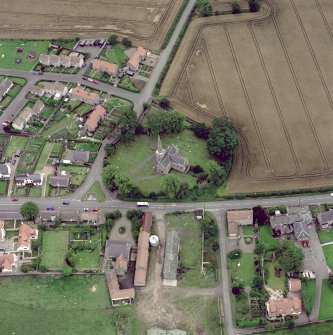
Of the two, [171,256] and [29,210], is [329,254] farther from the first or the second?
[29,210]

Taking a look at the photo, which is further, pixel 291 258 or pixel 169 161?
pixel 169 161

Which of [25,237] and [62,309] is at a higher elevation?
[25,237]

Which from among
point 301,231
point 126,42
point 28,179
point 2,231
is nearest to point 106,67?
point 126,42

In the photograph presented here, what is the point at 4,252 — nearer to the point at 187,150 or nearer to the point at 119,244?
the point at 119,244

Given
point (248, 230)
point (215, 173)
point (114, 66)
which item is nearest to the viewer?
point (248, 230)

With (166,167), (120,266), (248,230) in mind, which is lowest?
(120,266)

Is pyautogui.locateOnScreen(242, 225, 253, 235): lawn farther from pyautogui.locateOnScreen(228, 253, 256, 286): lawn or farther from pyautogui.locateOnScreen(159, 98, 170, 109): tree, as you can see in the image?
pyautogui.locateOnScreen(159, 98, 170, 109): tree

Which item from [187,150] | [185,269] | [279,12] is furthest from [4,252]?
[279,12]
